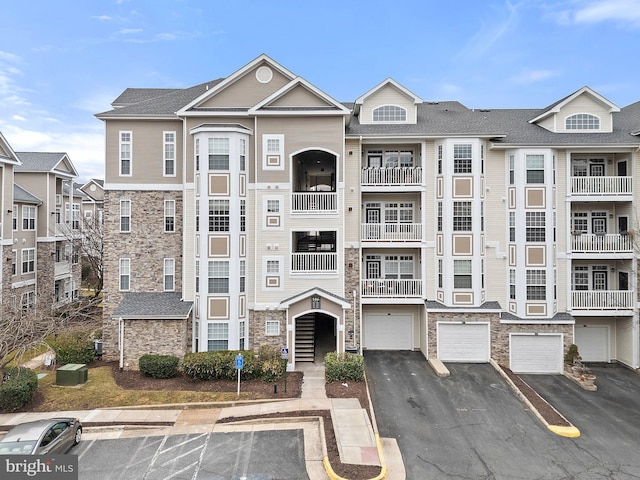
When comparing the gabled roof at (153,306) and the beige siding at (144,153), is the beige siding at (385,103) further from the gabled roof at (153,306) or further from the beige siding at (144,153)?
the gabled roof at (153,306)

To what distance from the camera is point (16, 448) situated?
Result: 940 centimetres

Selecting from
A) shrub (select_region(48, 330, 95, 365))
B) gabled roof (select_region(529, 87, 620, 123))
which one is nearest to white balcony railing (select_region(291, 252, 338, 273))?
shrub (select_region(48, 330, 95, 365))

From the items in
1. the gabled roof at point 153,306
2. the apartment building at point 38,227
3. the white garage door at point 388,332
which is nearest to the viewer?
the gabled roof at point 153,306

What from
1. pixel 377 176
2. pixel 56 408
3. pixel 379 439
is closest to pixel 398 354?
pixel 379 439

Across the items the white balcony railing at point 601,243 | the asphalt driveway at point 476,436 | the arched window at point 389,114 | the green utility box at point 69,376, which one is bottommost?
the asphalt driveway at point 476,436

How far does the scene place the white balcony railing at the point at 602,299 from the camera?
733 inches

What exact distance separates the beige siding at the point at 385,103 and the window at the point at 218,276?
426 inches

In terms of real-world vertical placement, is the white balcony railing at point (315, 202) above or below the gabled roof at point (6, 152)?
below

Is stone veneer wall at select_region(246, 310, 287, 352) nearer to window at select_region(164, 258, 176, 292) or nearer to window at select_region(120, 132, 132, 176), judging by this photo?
window at select_region(164, 258, 176, 292)

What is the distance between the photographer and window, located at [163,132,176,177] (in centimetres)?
1897

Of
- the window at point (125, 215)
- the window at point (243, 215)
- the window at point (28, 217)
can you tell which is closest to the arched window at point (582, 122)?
the window at point (243, 215)

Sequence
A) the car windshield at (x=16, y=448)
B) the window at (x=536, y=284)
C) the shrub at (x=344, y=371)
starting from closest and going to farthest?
the car windshield at (x=16, y=448) < the shrub at (x=344, y=371) < the window at (x=536, y=284)

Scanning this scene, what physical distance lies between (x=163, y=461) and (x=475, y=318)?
14.8m

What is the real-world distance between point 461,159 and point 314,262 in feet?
30.0
